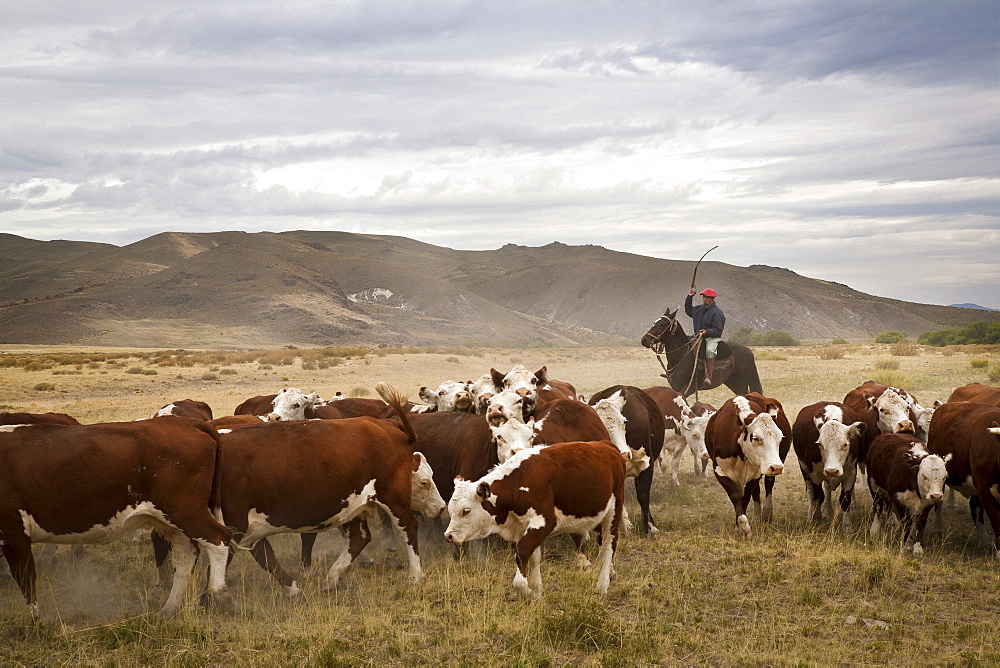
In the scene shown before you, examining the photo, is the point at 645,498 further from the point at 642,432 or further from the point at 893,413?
the point at 893,413

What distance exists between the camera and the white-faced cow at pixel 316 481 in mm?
7074

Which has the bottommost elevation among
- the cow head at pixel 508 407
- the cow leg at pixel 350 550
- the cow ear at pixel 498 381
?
the cow leg at pixel 350 550

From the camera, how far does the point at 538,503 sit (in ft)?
22.2

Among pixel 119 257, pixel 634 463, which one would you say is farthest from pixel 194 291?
pixel 634 463

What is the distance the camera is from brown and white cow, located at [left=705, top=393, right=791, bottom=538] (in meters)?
8.84

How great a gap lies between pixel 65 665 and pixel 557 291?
134661 mm

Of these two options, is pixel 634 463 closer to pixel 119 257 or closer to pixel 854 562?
pixel 854 562

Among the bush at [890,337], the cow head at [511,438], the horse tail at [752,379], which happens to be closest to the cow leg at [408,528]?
the cow head at [511,438]

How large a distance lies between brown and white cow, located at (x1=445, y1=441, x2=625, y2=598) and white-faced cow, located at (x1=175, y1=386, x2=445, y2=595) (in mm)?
970

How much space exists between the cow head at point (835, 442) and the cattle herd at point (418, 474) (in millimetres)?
19

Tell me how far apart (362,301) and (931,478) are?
9999 cm

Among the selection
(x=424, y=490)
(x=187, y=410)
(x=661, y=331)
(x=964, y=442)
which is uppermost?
(x=661, y=331)

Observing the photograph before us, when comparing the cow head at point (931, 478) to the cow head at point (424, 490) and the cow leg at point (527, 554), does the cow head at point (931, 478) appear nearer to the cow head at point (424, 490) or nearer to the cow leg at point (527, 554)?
the cow leg at point (527, 554)

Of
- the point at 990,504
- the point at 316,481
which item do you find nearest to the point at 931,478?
the point at 990,504
